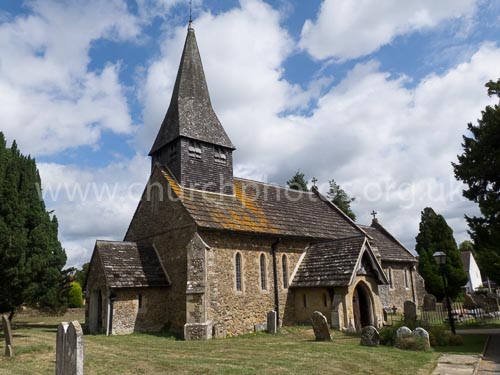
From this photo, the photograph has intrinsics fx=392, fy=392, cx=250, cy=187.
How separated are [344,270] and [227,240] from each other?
595cm

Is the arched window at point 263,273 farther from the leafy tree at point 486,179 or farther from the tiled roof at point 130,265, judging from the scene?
the leafy tree at point 486,179

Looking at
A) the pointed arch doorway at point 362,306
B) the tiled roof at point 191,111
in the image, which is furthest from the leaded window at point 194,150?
the pointed arch doorway at point 362,306

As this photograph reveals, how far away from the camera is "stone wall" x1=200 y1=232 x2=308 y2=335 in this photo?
18500mm

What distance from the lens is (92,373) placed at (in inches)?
389

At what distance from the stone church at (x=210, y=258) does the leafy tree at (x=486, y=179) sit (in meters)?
5.64

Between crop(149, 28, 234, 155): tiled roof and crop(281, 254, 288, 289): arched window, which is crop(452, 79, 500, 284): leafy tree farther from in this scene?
crop(149, 28, 234, 155): tiled roof

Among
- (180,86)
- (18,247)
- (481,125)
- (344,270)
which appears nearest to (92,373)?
(18,247)

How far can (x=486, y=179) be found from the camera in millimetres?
15719

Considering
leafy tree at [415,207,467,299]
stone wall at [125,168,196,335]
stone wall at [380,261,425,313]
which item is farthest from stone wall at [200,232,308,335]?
leafy tree at [415,207,467,299]

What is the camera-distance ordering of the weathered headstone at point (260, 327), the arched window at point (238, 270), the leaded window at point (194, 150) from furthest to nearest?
the leaded window at point (194, 150) < the arched window at point (238, 270) < the weathered headstone at point (260, 327)

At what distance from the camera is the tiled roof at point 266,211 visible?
20266 millimetres

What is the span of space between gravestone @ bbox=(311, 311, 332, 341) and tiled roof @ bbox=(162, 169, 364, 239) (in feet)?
19.5

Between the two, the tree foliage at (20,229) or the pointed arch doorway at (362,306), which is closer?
the tree foliage at (20,229)

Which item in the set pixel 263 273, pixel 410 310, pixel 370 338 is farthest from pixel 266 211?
pixel 370 338
